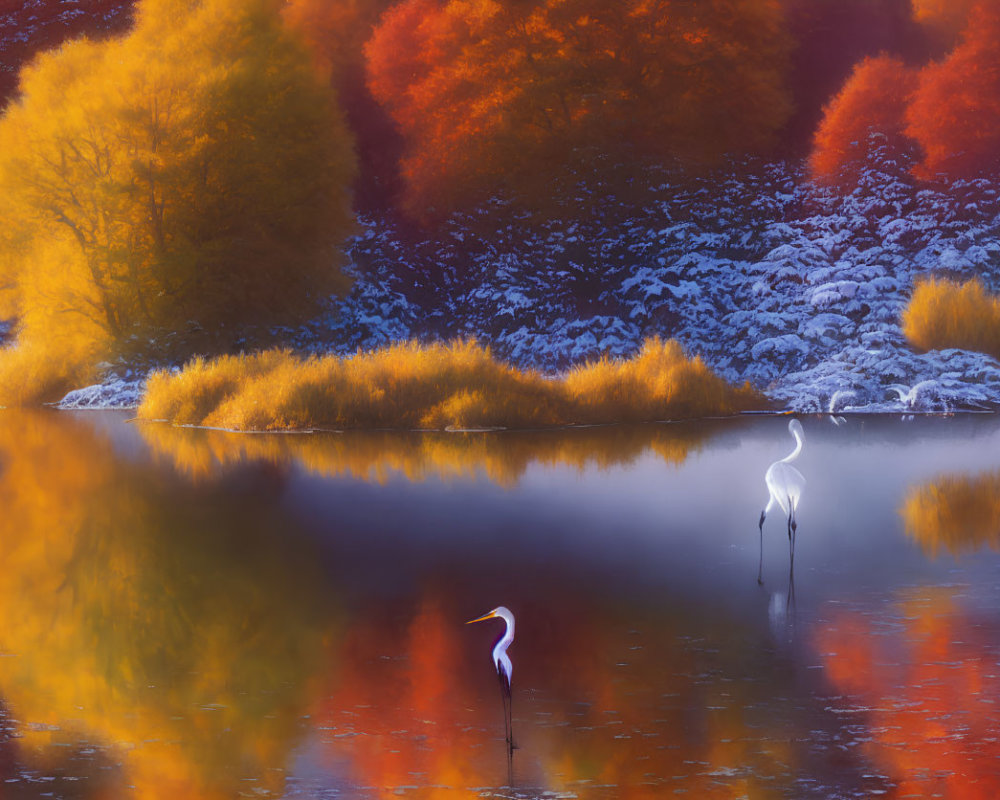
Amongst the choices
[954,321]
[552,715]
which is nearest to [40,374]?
[954,321]

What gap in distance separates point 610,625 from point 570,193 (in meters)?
27.3

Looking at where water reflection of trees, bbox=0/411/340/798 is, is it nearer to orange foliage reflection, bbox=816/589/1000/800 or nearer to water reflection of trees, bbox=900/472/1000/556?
orange foliage reflection, bbox=816/589/1000/800

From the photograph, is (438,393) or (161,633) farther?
(438,393)

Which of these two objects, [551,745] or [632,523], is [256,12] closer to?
[632,523]

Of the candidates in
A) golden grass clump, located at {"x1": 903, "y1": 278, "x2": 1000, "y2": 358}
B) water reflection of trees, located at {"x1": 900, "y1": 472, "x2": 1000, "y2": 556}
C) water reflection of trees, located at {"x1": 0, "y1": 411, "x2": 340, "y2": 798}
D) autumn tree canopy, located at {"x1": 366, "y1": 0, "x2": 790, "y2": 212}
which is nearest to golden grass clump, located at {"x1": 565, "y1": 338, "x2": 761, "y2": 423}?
golden grass clump, located at {"x1": 903, "y1": 278, "x2": 1000, "y2": 358}

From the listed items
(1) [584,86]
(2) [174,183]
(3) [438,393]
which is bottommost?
(3) [438,393]

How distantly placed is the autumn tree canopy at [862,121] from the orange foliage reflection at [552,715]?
2636cm

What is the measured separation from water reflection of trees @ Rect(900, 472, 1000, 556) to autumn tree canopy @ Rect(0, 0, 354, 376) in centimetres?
1846

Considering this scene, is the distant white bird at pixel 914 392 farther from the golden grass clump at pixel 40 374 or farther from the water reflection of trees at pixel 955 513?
the golden grass clump at pixel 40 374

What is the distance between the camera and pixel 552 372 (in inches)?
1111

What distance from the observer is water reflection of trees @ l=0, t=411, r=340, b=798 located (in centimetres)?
547

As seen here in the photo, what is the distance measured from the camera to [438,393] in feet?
67.9

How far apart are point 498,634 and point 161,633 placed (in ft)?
6.45

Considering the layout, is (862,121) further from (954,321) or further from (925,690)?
(925,690)
